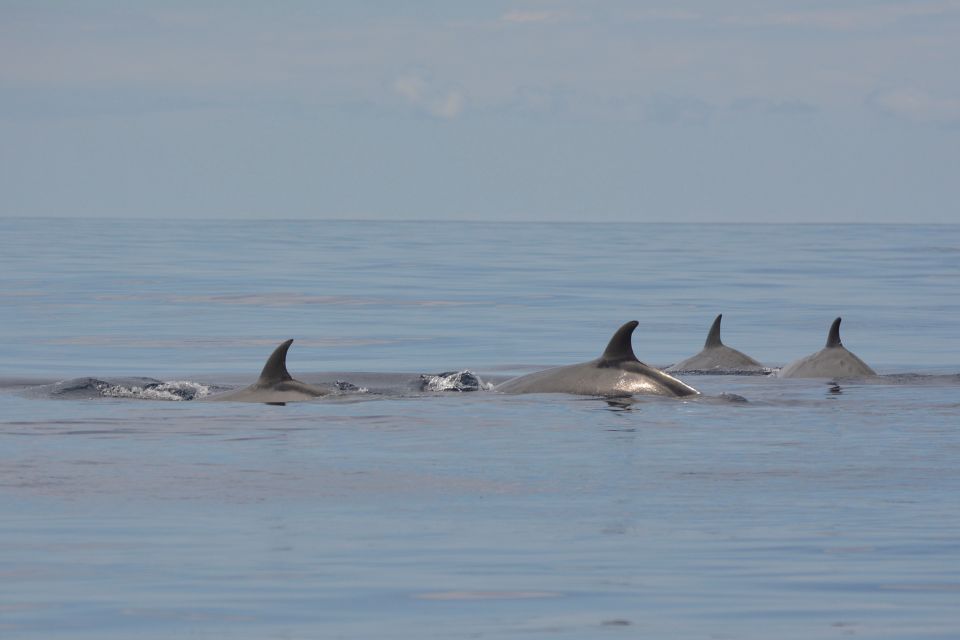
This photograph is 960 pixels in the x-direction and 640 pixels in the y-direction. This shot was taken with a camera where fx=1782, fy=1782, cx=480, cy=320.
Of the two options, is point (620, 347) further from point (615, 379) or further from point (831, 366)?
point (831, 366)

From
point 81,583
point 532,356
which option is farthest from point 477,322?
point 81,583

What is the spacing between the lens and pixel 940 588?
30.2 ft

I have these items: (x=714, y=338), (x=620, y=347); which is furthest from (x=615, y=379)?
(x=714, y=338)

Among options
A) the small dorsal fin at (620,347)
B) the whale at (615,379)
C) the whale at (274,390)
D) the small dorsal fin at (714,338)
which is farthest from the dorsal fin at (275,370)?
the small dorsal fin at (714,338)

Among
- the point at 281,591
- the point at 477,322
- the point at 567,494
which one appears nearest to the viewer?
the point at 281,591

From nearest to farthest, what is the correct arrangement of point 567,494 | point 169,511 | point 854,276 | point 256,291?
1. point 169,511
2. point 567,494
3. point 256,291
4. point 854,276

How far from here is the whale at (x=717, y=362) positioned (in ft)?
80.5

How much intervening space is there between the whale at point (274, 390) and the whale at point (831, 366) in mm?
7164

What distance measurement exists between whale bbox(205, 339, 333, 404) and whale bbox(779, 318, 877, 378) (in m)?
7.16

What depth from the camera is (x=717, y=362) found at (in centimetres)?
2473

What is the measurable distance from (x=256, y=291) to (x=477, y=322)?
16014 mm

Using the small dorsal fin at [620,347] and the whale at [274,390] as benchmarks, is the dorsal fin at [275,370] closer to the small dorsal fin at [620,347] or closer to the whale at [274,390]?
the whale at [274,390]

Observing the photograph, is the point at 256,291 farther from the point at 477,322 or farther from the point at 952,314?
the point at 952,314

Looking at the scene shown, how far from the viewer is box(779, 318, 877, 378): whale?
23.3 metres
